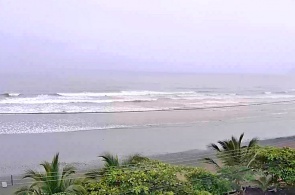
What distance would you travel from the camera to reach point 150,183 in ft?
25.3

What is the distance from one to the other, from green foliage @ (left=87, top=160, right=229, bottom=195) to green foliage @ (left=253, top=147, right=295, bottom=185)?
1966 mm

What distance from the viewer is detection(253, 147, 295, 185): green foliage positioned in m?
9.65

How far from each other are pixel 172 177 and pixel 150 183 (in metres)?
0.55

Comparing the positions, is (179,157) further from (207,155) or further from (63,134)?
(63,134)

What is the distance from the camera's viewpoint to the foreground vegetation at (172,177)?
771 cm

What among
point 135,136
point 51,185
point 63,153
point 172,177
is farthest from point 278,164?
point 135,136

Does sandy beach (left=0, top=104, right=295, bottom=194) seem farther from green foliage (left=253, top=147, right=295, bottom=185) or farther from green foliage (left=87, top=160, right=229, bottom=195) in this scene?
green foliage (left=87, top=160, right=229, bottom=195)

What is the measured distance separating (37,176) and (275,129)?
2136 centimetres

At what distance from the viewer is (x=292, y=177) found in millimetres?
9609

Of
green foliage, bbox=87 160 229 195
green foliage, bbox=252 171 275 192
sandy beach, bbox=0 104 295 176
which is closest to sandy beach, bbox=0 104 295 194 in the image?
sandy beach, bbox=0 104 295 176

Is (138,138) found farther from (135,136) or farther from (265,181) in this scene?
(265,181)

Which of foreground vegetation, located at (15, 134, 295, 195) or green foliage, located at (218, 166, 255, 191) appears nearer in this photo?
foreground vegetation, located at (15, 134, 295, 195)

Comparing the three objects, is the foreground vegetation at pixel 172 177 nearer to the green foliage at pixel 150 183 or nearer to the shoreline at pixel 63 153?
the green foliage at pixel 150 183

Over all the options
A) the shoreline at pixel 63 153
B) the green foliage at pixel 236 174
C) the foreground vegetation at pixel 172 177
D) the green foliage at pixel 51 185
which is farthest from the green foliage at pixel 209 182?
the shoreline at pixel 63 153
